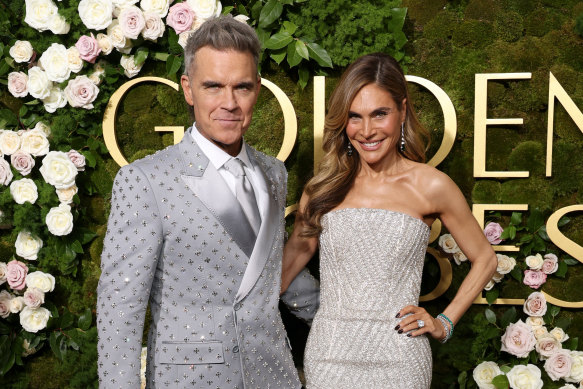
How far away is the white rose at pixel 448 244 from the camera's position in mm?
2998

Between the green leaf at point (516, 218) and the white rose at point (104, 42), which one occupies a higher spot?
the white rose at point (104, 42)

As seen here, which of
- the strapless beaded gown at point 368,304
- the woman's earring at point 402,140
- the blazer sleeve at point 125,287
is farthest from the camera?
the woman's earring at point 402,140

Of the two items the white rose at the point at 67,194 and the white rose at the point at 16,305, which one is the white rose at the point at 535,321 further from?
the white rose at the point at 16,305

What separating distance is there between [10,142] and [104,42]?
730 millimetres

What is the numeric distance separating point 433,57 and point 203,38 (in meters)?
1.48

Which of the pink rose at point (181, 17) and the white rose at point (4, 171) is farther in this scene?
the white rose at point (4, 171)

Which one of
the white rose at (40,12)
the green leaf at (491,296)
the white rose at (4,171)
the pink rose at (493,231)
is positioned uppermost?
the white rose at (40,12)

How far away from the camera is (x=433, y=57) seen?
302cm

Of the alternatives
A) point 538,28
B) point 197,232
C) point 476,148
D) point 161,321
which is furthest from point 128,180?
point 538,28

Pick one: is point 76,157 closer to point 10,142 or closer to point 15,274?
point 10,142

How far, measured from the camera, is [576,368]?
2.91 meters

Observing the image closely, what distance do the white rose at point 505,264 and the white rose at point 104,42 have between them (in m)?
2.29

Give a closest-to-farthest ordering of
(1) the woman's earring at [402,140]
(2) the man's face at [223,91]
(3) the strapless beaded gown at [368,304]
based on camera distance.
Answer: (2) the man's face at [223,91]
(3) the strapless beaded gown at [368,304]
(1) the woman's earring at [402,140]

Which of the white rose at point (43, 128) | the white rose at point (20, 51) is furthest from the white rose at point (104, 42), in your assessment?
the white rose at point (43, 128)
